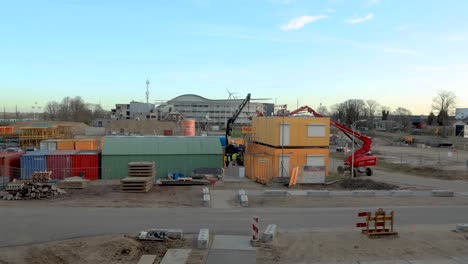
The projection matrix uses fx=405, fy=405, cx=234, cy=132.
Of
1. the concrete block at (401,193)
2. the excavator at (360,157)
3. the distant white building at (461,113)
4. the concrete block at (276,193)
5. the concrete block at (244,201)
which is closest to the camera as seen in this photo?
the concrete block at (244,201)

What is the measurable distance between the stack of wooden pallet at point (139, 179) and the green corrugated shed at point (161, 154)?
205 inches

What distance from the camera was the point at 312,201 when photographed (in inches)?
967

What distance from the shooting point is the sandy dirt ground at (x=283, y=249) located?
1358 centimetres

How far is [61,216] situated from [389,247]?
14866 millimetres

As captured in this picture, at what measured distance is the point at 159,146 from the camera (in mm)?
34781

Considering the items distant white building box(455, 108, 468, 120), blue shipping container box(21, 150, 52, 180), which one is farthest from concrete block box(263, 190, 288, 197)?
distant white building box(455, 108, 468, 120)

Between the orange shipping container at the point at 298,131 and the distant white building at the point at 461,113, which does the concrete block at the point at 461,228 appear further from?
the distant white building at the point at 461,113

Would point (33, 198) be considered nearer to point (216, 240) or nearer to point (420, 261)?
point (216, 240)

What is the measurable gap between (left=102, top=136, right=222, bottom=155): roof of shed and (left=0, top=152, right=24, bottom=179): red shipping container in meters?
7.11

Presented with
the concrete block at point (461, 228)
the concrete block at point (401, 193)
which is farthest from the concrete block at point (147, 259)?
the concrete block at point (401, 193)

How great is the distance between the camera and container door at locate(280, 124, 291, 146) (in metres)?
33.4

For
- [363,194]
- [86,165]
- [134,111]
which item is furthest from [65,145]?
[134,111]

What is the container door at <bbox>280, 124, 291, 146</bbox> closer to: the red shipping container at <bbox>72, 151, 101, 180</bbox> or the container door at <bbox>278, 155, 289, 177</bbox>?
the container door at <bbox>278, 155, 289, 177</bbox>

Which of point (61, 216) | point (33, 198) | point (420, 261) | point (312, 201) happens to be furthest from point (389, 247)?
point (33, 198)
